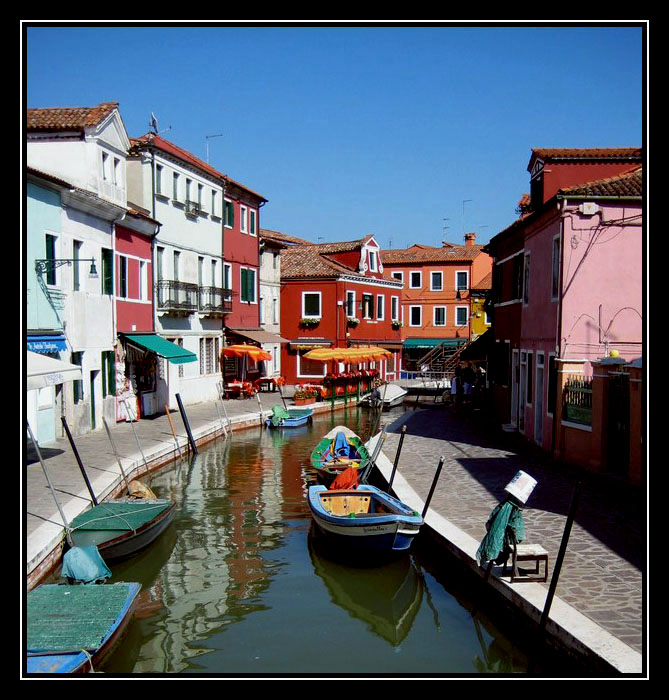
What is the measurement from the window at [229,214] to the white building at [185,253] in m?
0.92

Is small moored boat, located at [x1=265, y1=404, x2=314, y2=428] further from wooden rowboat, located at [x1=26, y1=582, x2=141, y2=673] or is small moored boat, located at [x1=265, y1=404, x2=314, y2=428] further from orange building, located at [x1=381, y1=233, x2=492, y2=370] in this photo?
orange building, located at [x1=381, y1=233, x2=492, y2=370]

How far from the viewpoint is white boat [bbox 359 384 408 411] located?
3592cm

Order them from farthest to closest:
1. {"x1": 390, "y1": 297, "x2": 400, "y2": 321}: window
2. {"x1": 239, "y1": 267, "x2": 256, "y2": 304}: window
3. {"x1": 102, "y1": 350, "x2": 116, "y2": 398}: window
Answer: {"x1": 390, "y1": 297, "x2": 400, "y2": 321}: window → {"x1": 239, "y1": 267, "x2": 256, "y2": 304}: window → {"x1": 102, "y1": 350, "x2": 116, "y2": 398}: window

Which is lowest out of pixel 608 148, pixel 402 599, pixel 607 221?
pixel 402 599

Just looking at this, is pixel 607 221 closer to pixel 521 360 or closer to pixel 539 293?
pixel 539 293

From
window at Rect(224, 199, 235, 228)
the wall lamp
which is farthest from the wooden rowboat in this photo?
window at Rect(224, 199, 235, 228)

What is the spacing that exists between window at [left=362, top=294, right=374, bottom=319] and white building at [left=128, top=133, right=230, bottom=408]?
1319 cm

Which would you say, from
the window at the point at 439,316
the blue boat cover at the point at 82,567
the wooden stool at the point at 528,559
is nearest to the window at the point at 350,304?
the window at the point at 439,316

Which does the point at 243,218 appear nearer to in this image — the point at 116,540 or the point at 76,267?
the point at 76,267
